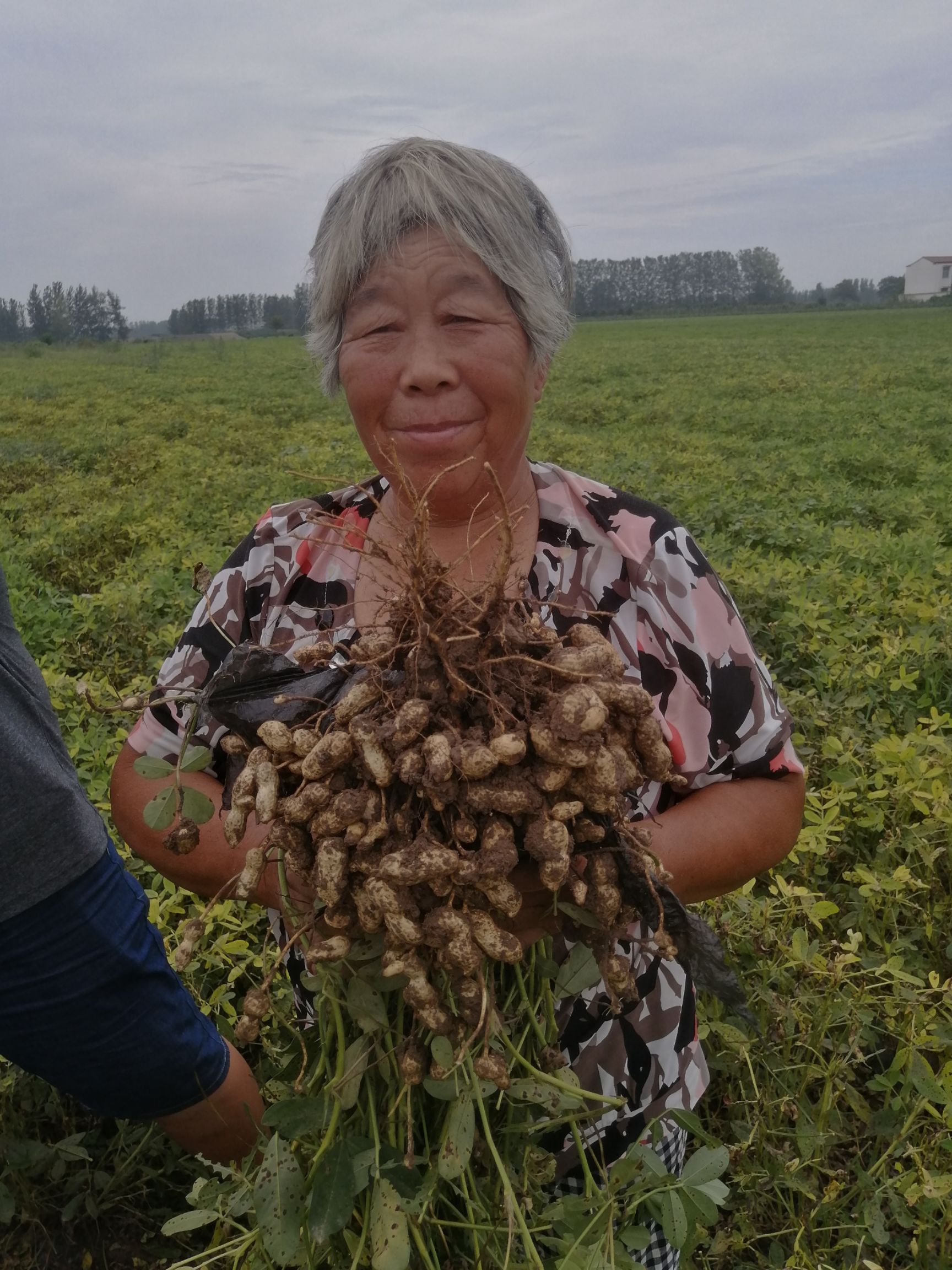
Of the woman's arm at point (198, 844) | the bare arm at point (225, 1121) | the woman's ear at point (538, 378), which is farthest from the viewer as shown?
the bare arm at point (225, 1121)

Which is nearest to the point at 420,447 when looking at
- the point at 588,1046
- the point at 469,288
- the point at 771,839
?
the point at 469,288

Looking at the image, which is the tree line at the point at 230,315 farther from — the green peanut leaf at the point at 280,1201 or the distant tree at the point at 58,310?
the green peanut leaf at the point at 280,1201

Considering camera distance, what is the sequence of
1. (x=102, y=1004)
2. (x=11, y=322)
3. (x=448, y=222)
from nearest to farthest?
1. (x=448, y=222)
2. (x=102, y=1004)
3. (x=11, y=322)

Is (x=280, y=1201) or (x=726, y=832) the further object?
(x=726, y=832)

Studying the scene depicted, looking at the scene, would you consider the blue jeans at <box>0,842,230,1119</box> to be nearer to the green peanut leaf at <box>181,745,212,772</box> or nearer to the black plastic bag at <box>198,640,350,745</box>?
the green peanut leaf at <box>181,745,212,772</box>

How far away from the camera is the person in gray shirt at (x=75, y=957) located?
1271 mm

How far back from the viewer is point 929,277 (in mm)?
78500

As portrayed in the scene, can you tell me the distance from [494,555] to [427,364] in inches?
11.8

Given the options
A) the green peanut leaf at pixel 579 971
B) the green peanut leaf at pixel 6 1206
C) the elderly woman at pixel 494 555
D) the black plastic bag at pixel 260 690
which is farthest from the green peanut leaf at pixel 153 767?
the green peanut leaf at pixel 6 1206

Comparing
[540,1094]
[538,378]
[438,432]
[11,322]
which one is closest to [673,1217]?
[540,1094]

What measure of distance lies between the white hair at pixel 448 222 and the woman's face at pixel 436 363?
0.8 inches

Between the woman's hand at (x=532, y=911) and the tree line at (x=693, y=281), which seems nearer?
the woman's hand at (x=532, y=911)

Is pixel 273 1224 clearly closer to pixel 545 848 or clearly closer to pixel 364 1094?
pixel 364 1094

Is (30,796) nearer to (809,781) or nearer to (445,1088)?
(445,1088)
